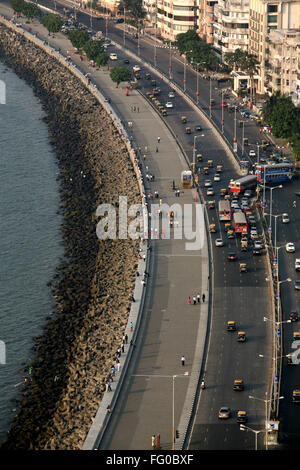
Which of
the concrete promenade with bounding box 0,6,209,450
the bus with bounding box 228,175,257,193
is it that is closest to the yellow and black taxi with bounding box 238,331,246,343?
the concrete promenade with bounding box 0,6,209,450

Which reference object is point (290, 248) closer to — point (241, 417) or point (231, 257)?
point (231, 257)

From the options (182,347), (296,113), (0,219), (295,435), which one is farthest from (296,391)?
(296,113)

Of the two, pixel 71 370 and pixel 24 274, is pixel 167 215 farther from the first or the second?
pixel 71 370

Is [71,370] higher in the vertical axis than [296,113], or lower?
lower

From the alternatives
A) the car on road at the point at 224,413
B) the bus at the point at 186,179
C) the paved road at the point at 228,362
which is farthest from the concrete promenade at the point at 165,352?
the bus at the point at 186,179

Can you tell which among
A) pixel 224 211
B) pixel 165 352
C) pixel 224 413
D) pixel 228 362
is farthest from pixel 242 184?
pixel 224 413

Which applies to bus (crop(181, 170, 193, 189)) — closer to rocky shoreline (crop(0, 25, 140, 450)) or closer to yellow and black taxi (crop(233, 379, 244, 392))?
rocky shoreline (crop(0, 25, 140, 450))

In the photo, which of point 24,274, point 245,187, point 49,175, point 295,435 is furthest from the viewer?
point 49,175

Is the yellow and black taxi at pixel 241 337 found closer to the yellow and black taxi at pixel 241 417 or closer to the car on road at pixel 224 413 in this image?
the car on road at pixel 224 413
